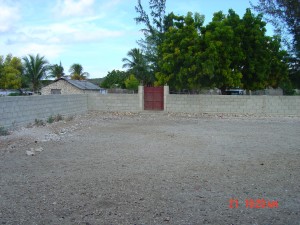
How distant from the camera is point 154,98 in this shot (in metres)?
25.3

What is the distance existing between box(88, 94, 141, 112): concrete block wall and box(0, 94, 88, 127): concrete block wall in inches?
114

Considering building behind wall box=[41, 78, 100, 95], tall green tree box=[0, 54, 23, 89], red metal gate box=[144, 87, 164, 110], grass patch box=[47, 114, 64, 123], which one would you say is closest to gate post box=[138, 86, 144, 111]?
red metal gate box=[144, 87, 164, 110]

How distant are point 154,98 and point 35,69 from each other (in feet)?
81.7

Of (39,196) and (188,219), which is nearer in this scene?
(188,219)

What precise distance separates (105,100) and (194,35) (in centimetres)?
816

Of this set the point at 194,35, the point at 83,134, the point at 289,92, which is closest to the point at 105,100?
the point at 194,35

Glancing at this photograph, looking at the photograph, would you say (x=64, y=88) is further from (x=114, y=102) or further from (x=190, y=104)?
(x=190, y=104)

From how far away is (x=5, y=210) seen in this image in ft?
16.1

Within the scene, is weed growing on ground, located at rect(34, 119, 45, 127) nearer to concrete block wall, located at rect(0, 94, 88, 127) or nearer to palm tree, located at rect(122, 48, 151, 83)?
concrete block wall, located at rect(0, 94, 88, 127)

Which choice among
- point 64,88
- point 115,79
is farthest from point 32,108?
point 115,79

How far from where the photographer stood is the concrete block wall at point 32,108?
13727 millimetres

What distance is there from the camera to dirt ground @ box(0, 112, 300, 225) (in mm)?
4762

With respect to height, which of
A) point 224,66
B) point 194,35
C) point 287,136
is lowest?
point 287,136

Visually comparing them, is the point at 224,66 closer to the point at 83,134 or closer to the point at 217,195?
the point at 83,134
